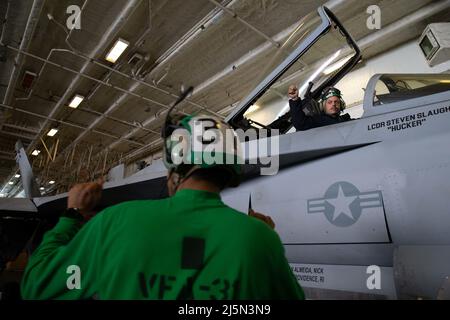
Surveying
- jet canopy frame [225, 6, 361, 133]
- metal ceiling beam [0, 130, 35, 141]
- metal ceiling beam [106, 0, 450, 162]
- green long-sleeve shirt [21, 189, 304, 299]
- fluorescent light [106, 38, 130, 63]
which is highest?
fluorescent light [106, 38, 130, 63]

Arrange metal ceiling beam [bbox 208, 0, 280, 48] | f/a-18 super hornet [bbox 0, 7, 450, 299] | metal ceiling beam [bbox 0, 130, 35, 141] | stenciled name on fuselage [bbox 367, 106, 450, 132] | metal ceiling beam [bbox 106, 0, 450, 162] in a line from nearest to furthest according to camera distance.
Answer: f/a-18 super hornet [bbox 0, 7, 450, 299] → stenciled name on fuselage [bbox 367, 106, 450, 132] → metal ceiling beam [bbox 106, 0, 450, 162] → metal ceiling beam [bbox 208, 0, 280, 48] → metal ceiling beam [bbox 0, 130, 35, 141]

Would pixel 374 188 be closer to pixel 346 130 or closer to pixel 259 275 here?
pixel 346 130

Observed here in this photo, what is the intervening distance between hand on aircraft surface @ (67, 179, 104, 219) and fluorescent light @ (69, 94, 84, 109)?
9.66 m

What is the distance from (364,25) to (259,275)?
23.4 feet

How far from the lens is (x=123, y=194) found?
4410 millimetres

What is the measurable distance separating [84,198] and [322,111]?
2.98 meters

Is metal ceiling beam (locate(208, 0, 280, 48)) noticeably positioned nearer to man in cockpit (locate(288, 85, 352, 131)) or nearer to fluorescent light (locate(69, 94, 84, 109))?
man in cockpit (locate(288, 85, 352, 131))

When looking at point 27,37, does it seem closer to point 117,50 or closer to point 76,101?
point 117,50

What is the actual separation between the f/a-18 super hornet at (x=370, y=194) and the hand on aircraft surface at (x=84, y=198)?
5.52 ft

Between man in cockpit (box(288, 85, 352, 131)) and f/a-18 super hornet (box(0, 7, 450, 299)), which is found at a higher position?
man in cockpit (box(288, 85, 352, 131))

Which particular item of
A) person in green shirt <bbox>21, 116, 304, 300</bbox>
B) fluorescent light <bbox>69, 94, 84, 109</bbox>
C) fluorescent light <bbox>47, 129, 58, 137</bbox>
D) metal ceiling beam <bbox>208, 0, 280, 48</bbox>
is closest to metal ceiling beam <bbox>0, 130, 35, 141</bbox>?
fluorescent light <bbox>47, 129, 58, 137</bbox>

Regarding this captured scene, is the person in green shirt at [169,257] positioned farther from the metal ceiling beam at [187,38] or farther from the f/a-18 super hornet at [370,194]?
the metal ceiling beam at [187,38]

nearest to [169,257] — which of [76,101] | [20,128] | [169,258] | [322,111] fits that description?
[169,258]

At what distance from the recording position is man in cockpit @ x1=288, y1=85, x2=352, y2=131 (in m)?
3.15
